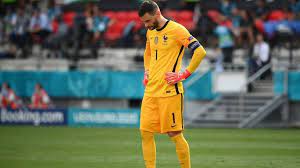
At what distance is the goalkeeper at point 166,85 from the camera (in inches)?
416

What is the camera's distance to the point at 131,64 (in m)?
28.3

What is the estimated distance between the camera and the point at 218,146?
17141 mm

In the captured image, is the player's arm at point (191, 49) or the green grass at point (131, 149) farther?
the green grass at point (131, 149)

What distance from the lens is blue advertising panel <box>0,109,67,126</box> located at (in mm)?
27078

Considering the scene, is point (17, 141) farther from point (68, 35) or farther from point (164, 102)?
point (68, 35)

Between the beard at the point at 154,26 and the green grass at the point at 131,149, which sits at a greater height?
the beard at the point at 154,26

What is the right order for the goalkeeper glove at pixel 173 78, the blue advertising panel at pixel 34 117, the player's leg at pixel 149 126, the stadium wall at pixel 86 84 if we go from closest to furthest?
1. the goalkeeper glove at pixel 173 78
2. the player's leg at pixel 149 126
3. the blue advertising panel at pixel 34 117
4. the stadium wall at pixel 86 84

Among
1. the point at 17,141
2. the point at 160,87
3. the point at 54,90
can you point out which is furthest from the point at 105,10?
the point at 160,87

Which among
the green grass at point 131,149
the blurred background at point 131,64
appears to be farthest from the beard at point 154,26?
the blurred background at point 131,64

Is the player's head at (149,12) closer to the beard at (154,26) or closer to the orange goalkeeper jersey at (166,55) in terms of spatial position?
the beard at (154,26)

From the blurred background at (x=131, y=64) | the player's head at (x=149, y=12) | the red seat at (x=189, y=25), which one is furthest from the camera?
the red seat at (x=189, y=25)

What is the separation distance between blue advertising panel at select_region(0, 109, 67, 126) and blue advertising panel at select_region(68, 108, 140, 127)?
1.20ft

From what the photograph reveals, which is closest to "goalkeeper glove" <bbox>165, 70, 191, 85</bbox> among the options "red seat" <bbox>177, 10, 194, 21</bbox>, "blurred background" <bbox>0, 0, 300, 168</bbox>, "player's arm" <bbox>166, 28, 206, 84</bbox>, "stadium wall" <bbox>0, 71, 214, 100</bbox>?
"player's arm" <bbox>166, 28, 206, 84</bbox>

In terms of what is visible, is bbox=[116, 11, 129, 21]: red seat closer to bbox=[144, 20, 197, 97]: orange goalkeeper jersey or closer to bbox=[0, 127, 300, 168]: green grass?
bbox=[0, 127, 300, 168]: green grass
